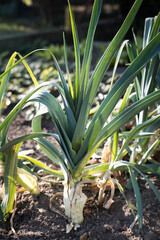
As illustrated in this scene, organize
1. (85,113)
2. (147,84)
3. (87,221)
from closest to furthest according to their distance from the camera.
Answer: (85,113)
(87,221)
(147,84)

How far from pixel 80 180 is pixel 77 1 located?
7.76m

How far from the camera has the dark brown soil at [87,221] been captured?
1105 millimetres

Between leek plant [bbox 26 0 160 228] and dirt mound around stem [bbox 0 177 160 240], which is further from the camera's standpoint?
dirt mound around stem [bbox 0 177 160 240]

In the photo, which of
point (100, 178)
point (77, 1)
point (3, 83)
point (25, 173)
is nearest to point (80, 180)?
point (100, 178)

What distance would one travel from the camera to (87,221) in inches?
45.9

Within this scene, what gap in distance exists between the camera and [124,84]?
938 mm

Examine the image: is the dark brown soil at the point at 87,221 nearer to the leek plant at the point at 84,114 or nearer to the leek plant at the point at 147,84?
the leek plant at the point at 84,114

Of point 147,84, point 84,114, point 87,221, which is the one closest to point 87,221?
point 87,221

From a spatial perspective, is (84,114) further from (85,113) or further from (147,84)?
(147,84)

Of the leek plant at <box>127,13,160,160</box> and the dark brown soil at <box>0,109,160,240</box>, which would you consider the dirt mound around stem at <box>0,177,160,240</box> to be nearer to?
the dark brown soil at <box>0,109,160,240</box>

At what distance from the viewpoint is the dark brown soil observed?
3.63 ft

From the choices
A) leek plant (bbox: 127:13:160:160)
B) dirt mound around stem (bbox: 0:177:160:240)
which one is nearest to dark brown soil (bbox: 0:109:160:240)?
dirt mound around stem (bbox: 0:177:160:240)

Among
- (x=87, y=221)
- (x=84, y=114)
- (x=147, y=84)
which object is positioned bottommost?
(x=87, y=221)

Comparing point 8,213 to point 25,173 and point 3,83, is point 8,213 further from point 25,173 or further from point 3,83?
point 3,83
